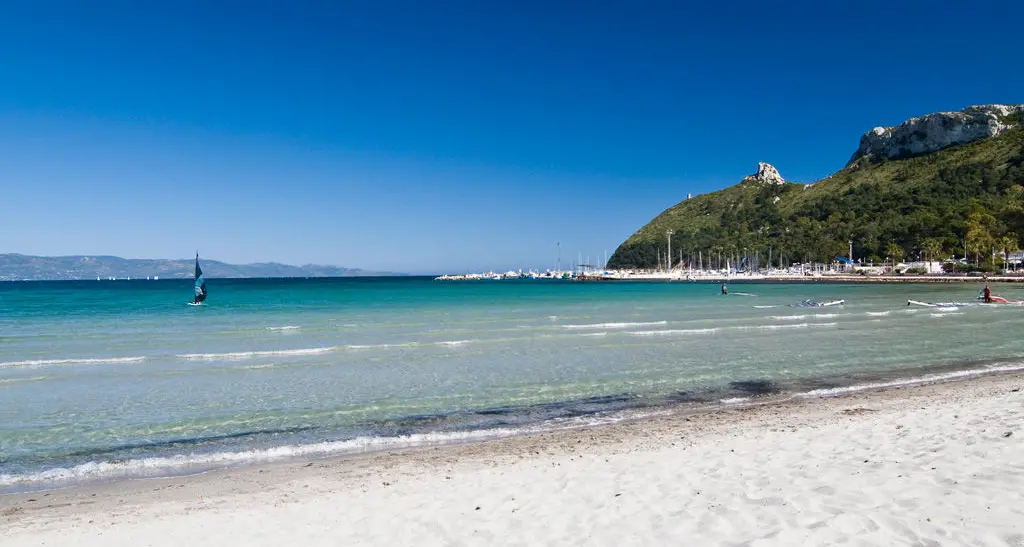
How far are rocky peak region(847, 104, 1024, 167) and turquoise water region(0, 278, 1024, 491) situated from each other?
470 ft

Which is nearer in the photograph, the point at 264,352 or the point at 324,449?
the point at 324,449

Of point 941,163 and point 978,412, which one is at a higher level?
point 941,163

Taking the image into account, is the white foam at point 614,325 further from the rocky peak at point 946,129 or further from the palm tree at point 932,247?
the rocky peak at point 946,129

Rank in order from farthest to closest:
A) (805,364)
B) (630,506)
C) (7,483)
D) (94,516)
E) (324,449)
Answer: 1. (805,364)
2. (324,449)
3. (7,483)
4. (94,516)
5. (630,506)

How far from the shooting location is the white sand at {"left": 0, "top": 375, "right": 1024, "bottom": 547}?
5027 millimetres

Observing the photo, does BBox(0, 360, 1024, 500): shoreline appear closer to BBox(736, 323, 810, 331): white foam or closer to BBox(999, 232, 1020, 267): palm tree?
BBox(736, 323, 810, 331): white foam

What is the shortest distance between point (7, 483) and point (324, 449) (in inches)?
147

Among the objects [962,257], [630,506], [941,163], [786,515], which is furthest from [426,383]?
[941,163]

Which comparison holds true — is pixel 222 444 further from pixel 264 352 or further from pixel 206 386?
pixel 264 352

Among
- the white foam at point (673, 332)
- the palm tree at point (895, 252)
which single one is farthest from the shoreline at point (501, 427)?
the palm tree at point (895, 252)

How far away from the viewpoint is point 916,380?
44.1 feet

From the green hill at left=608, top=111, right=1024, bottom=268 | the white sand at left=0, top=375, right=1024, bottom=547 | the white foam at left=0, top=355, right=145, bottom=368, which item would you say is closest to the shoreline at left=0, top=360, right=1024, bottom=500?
the white sand at left=0, top=375, right=1024, bottom=547

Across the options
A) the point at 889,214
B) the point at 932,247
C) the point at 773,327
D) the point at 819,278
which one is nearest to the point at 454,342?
the point at 773,327

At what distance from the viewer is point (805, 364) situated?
52.7ft
